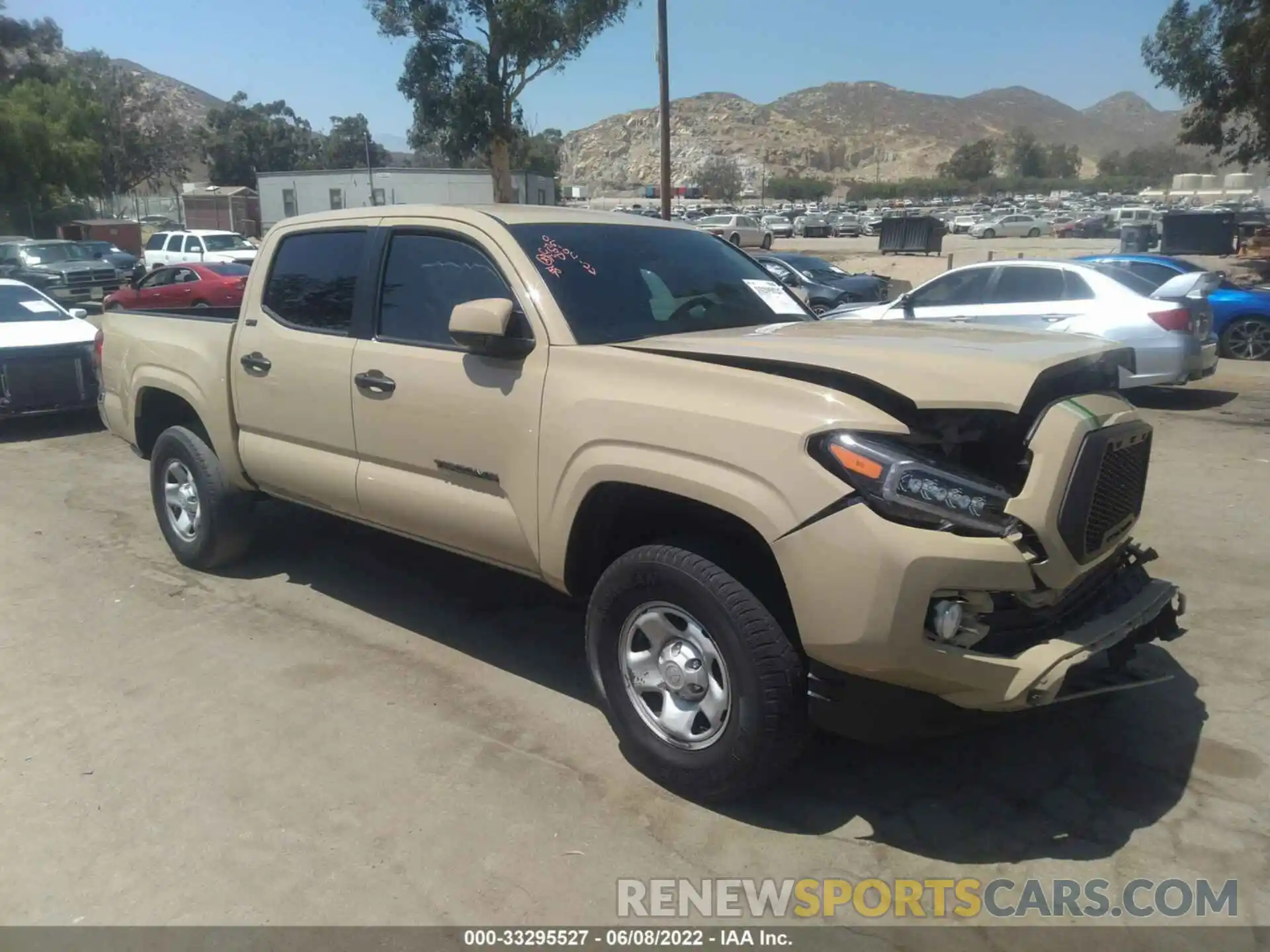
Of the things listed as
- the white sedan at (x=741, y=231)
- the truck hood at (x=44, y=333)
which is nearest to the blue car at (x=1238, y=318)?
the truck hood at (x=44, y=333)

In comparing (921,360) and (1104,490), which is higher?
(921,360)

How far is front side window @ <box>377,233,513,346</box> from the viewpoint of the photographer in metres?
4.27

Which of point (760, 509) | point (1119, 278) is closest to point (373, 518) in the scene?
point (760, 509)

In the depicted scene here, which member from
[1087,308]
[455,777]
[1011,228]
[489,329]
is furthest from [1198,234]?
[1011,228]

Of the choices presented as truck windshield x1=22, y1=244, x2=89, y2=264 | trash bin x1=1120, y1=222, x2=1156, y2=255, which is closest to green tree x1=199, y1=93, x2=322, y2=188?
truck windshield x1=22, y1=244, x2=89, y2=264

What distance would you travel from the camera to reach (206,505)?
222 inches

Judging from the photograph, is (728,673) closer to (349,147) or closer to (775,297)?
(775,297)

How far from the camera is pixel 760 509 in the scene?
308cm

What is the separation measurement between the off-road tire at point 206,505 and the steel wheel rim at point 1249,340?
44.2ft

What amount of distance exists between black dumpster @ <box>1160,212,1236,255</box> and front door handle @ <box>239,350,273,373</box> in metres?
29.2

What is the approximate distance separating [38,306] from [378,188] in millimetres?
38791

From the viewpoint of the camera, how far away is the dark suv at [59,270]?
23109mm

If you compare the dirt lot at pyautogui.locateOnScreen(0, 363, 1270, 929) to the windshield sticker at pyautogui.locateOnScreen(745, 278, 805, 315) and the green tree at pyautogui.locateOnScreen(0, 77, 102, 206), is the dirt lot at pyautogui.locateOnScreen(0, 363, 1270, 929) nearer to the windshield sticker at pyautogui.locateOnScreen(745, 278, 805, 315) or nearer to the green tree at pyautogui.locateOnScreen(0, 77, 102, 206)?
the windshield sticker at pyautogui.locateOnScreen(745, 278, 805, 315)

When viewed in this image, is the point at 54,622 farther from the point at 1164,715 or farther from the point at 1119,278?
the point at 1119,278
